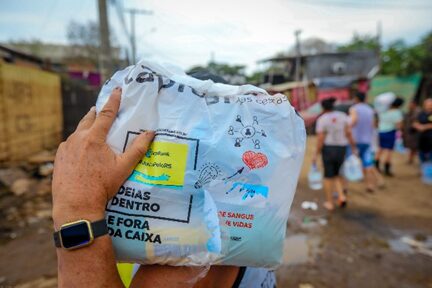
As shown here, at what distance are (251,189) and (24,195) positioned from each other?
5.72 meters

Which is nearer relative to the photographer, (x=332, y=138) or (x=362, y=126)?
(x=332, y=138)

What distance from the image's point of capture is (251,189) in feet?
2.57


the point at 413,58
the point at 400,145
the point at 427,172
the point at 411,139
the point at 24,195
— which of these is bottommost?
the point at 24,195

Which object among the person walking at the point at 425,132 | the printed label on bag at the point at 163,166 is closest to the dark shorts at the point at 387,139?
the person walking at the point at 425,132

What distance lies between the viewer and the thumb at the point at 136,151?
2.41ft

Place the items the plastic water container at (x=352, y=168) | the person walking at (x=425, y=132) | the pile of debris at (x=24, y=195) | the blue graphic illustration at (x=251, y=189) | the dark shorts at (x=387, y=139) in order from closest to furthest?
the blue graphic illustration at (x=251, y=189) < the pile of debris at (x=24, y=195) < the plastic water container at (x=352, y=168) < the person walking at (x=425, y=132) < the dark shorts at (x=387, y=139)

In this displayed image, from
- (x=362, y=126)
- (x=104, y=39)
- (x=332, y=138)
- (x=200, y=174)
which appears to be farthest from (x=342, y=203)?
(x=104, y=39)

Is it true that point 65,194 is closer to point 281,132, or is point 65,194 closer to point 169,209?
point 169,209

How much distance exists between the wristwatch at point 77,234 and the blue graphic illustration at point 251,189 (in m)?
0.31

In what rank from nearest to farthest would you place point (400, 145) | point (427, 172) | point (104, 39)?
point (427, 172), point (104, 39), point (400, 145)

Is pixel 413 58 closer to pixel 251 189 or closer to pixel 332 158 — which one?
pixel 332 158

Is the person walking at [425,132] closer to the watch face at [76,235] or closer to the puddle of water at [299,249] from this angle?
the puddle of water at [299,249]

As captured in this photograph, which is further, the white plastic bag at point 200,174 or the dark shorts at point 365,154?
the dark shorts at point 365,154

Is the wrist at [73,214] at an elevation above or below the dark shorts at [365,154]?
above
